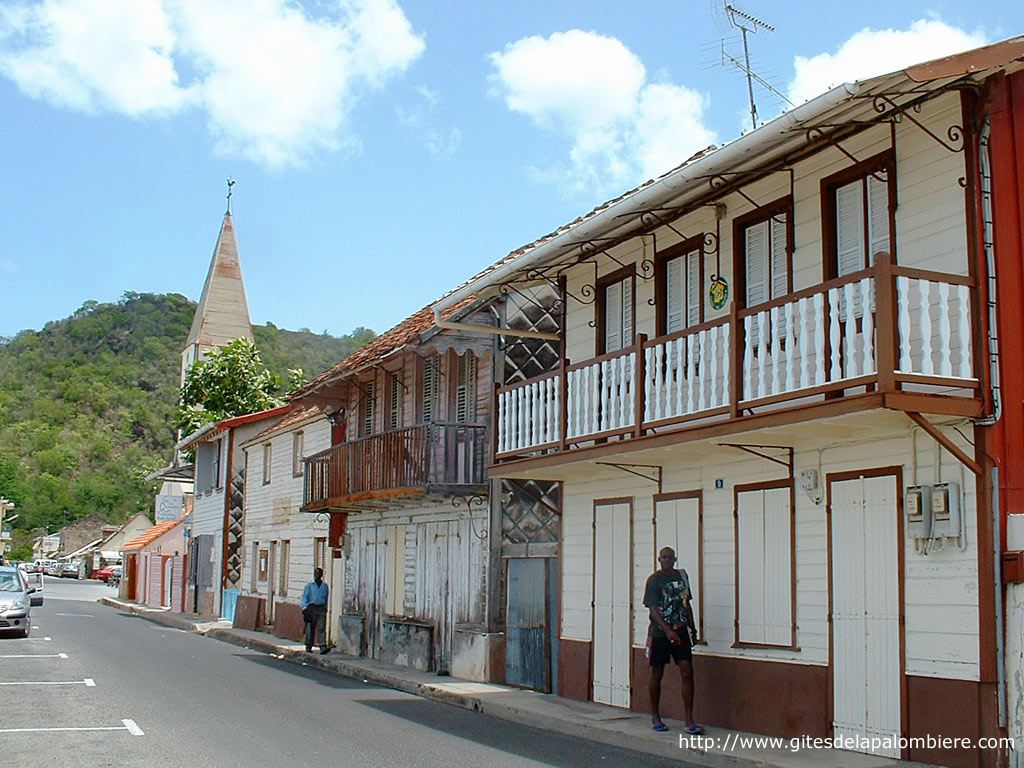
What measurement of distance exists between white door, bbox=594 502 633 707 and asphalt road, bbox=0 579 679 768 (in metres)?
1.45

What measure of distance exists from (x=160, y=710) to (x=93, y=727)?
1.45 metres

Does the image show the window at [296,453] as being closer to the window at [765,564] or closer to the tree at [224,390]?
the window at [765,564]

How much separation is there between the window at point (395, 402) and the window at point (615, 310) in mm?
7710

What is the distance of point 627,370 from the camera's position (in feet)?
42.0

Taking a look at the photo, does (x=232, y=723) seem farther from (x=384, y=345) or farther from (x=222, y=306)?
(x=222, y=306)

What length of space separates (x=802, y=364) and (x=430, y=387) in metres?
11.5

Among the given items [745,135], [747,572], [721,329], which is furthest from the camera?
[747,572]

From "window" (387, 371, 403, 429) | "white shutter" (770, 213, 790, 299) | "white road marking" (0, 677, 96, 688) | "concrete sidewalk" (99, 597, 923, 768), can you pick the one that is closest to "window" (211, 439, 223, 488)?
"concrete sidewalk" (99, 597, 923, 768)

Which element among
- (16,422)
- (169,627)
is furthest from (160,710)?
(16,422)

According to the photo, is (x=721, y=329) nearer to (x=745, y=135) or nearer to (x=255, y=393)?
(x=745, y=135)

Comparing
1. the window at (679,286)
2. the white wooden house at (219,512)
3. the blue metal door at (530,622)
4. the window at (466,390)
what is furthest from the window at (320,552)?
the window at (679,286)

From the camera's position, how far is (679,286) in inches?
539

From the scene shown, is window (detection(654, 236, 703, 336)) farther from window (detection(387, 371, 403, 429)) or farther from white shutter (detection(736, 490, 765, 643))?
window (detection(387, 371, 403, 429))

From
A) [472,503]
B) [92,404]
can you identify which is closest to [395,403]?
[472,503]
